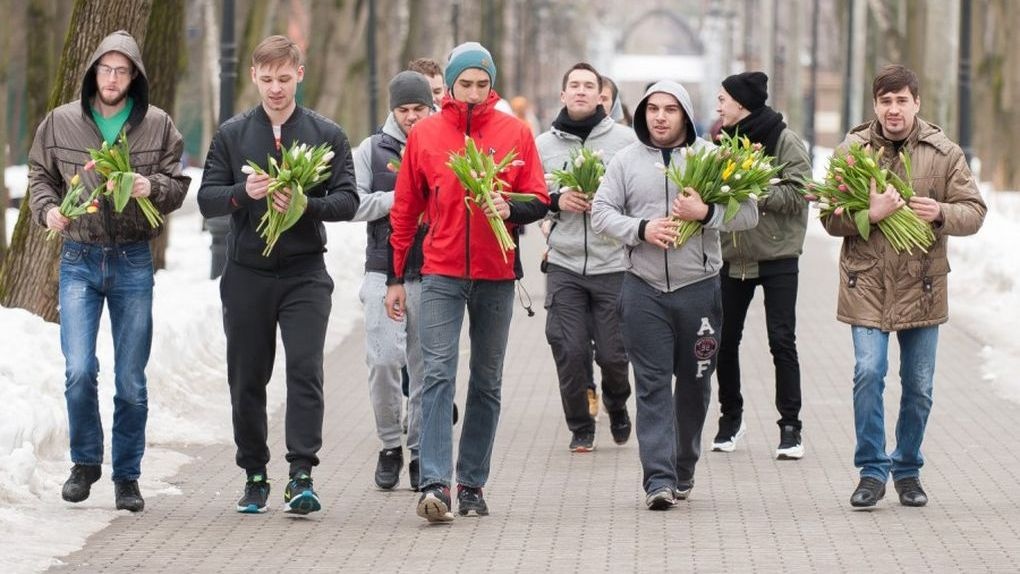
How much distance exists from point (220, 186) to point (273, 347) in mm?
711

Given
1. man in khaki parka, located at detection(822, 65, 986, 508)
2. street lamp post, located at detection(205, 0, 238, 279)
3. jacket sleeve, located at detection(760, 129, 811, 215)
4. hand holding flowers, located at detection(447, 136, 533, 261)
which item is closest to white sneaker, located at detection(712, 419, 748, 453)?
jacket sleeve, located at detection(760, 129, 811, 215)

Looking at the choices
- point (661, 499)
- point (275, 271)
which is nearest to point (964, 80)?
point (661, 499)

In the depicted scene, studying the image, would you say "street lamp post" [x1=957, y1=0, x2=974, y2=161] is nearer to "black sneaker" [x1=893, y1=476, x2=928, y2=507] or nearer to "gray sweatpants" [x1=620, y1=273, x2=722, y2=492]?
"black sneaker" [x1=893, y1=476, x2=928, y2=507]

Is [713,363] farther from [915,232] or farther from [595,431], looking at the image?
[595,431]

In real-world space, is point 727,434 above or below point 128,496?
below

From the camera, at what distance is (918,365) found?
9812 millimetres

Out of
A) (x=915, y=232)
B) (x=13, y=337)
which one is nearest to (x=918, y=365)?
(x=915, y=232)

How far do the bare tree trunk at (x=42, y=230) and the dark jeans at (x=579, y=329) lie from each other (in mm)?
3343

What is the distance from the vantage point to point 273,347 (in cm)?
967

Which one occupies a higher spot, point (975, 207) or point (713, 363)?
point (975, 207)

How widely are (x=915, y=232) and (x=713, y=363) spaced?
1.02 metres

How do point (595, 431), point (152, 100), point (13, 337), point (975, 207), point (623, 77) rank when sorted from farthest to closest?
1. point (623, 77)
2. point (152, 100)
3. point (595, 431)
4. point (13, 337)
5. point (975, 207)

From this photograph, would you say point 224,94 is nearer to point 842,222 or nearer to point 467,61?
point 467,61

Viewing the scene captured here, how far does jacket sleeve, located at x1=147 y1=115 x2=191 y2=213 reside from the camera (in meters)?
9.47
